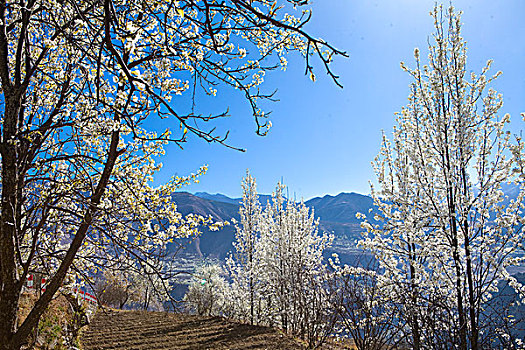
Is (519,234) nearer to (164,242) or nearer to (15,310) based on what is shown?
(164,242)

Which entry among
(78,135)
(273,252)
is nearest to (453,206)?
(78,135)

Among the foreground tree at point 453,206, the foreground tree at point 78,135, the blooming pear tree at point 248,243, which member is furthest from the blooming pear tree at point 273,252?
the foreground tree at point 78,135

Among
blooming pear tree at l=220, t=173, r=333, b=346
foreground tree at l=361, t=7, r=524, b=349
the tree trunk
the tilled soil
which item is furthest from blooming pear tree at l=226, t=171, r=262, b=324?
the tree trunk

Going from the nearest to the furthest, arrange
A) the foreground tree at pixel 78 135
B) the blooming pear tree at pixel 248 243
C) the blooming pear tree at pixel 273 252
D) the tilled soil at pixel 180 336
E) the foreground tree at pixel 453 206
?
1. the foreground tree at pixel 78 135
2. the foreground tree at pixel 453 206
3. the tilled soil at pixel 180 336
4. the blooming pear tree at pixel 273 252
5. the blooming pear tree at pixel 248 243

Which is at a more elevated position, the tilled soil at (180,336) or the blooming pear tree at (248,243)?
the blooming pear tree at (248,243)

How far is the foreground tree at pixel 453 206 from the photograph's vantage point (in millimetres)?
4539

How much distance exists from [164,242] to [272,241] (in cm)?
1125

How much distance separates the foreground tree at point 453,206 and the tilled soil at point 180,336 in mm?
5535

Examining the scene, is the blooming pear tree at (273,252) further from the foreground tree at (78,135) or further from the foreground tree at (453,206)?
the foreground tree at (78,135)

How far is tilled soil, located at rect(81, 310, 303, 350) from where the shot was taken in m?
9.61

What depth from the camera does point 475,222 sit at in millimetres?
4824

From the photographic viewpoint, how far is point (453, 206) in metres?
5.10

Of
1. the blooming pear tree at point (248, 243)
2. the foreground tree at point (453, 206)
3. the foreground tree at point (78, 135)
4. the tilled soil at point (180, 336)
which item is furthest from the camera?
the blooming pear tree at point (248, 243)

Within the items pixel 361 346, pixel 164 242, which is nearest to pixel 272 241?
pixel 361 346
